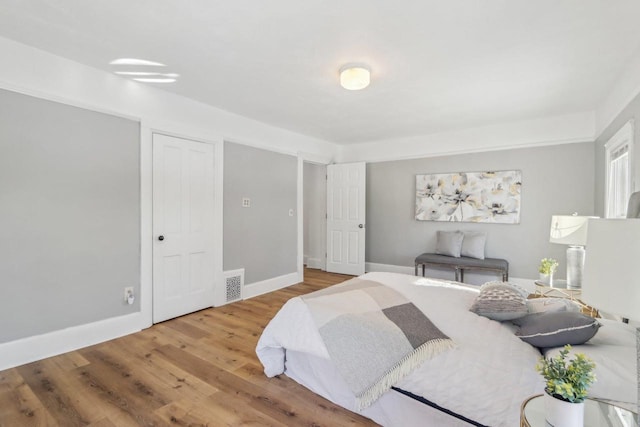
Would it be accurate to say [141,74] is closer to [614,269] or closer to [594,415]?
[614,269]

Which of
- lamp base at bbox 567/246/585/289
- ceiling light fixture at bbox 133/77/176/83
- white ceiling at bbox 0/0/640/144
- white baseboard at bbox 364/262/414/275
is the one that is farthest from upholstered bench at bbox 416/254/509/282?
ceiling light fixture at bbox 133/77/176/83

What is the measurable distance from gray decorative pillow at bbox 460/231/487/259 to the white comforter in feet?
Result: 8.40

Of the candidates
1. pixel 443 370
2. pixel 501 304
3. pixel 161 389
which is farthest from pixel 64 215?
pixel 501 304

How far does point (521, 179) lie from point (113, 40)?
5.05m

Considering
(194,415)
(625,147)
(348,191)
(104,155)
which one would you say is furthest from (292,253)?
(625,147)

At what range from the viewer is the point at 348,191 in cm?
572

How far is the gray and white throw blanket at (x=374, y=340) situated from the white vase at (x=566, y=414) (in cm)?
63

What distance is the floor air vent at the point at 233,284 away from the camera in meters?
4.02

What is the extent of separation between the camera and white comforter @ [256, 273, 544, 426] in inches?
53.1

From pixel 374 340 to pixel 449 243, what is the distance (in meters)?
3.41

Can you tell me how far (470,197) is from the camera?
481 centimetres

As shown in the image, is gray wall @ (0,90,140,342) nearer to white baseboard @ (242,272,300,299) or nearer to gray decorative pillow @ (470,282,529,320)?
white baseboard @ (242,272,300,299)

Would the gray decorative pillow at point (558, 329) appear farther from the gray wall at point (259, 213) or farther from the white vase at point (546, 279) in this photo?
the gray wall at point (259, 213)

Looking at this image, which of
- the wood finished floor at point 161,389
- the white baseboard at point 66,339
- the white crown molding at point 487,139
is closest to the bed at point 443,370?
the wood finished floor at point 161,389
